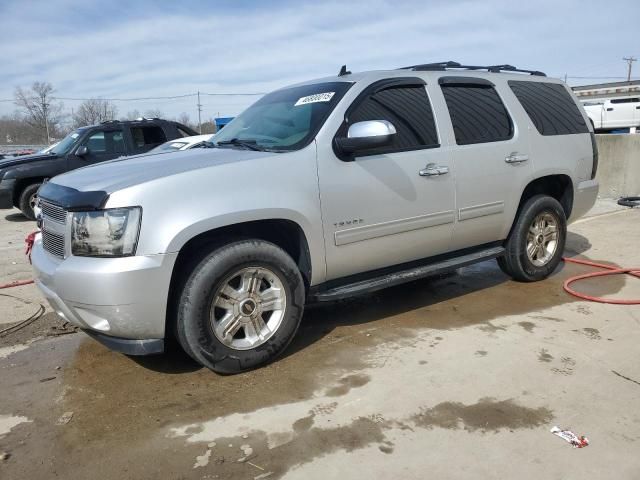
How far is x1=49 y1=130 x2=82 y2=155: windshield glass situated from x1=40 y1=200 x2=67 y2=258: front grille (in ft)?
24.3

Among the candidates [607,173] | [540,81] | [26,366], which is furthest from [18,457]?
[607,173]

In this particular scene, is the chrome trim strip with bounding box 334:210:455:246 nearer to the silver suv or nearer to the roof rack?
the silver suv

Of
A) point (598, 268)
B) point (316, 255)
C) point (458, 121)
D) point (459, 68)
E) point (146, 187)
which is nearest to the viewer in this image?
point (146, 187)

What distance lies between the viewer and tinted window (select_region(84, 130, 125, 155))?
10.2 metres

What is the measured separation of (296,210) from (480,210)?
1.78 metres

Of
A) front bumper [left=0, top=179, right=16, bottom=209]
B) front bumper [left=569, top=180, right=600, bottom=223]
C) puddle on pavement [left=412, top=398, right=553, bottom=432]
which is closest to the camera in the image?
puddle on pavement [left=412, top=398, right=553, bottom=432]

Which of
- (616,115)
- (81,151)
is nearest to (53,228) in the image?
(81,151)

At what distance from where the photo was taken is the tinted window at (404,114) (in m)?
3.95

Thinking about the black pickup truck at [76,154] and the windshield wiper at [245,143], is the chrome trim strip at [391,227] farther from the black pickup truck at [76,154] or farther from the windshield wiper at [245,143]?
the black pickup truck at [76,154]

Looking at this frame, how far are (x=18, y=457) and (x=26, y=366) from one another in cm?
122

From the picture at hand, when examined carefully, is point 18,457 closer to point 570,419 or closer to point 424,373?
point 424,373

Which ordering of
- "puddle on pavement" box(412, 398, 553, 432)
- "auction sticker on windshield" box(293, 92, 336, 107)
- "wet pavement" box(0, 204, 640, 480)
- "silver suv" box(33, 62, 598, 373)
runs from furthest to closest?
"auction sticker on windshield" box(293, 92, 336, 107)
"silver suv" box(33, 62, 598, 373)
"puddle on pavement" box(412, 398, 553, 432)
"wet pavement" box(0, 204, 640, 480)

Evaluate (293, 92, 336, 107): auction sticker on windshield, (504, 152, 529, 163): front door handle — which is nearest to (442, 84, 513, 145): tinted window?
(504, 152, 529, 163): front door handle

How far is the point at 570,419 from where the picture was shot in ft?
9.29
